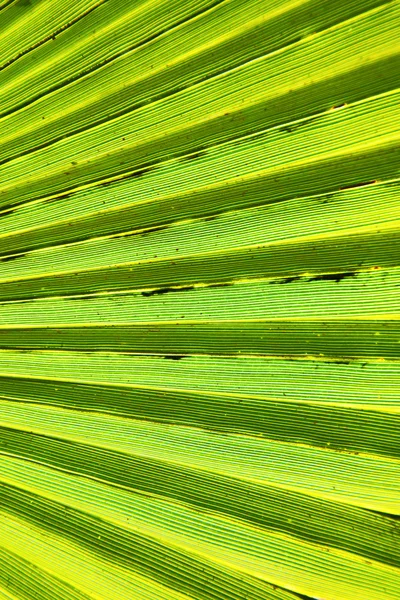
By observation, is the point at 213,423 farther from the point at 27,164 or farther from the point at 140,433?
the point at 27,164

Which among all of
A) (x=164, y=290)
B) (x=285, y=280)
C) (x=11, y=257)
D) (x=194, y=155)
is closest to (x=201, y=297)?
(x=164, y=290)

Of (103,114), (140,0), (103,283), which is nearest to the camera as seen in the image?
(140,0)

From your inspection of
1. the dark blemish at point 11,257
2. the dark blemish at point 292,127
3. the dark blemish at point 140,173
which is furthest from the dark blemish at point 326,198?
the dark blemish at point 11,257

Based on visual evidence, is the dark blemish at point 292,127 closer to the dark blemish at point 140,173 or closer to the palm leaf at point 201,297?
the palm leaf at point 201,297

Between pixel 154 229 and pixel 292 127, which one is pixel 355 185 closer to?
pixel 292 127

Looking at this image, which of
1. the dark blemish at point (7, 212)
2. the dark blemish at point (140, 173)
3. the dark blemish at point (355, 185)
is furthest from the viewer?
the dark blemish at point (7, 212)

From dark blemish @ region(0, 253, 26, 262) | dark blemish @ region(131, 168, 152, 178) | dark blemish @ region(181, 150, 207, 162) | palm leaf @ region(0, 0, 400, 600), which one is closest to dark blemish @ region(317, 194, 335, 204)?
palm leaf @ region(0, 0, 400, 600)

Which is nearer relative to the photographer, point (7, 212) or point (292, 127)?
point (292, 127)

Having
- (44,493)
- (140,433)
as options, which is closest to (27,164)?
(140,433)

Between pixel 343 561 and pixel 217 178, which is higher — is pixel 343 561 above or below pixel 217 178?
below
